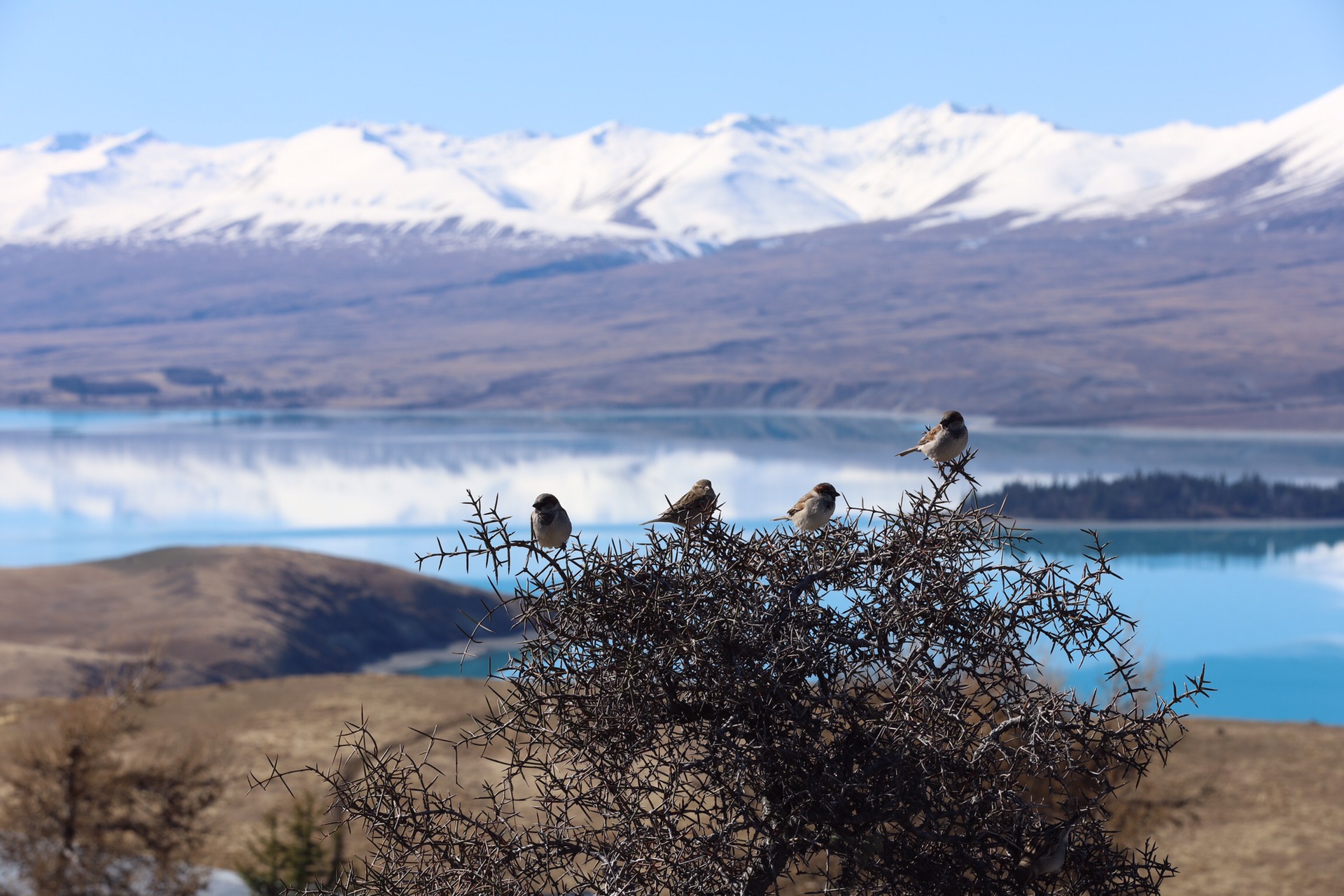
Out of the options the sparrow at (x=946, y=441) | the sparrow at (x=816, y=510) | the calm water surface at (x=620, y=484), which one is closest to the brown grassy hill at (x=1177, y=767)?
the sparrow at (x=946, y=441)

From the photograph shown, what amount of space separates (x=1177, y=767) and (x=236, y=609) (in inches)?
1822

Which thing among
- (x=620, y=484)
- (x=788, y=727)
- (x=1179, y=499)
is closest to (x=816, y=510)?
(x=788, y=727)

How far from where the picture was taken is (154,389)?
182375 mm

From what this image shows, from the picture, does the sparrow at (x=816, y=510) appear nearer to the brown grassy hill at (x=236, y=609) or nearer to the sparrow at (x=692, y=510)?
the sparrow at (x=692, y=510)

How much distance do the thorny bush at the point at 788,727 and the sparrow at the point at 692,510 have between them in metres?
0.15

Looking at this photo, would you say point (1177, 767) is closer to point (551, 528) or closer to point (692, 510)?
point (692, 510)

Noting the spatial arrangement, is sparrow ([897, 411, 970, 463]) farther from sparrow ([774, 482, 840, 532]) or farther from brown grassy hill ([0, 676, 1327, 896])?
brown grassy hill ([0, 676, 1327, 896])

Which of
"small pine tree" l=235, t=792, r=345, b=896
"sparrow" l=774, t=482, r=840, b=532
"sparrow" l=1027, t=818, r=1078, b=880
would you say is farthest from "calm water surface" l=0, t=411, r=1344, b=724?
"sparrow" l=1027, t=818, r=1078, b=880

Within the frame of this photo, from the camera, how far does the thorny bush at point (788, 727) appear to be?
3.27m

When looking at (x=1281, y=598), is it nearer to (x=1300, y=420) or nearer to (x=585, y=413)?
(x=1300, y=420)

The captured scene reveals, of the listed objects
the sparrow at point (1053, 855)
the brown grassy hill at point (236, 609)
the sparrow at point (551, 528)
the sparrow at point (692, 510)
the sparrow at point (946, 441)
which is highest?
the sparrow at point (946, 441)

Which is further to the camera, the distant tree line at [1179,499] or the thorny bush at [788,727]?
the distant tree line at [1179,499]

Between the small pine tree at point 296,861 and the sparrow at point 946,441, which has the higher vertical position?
the sparrow at point 946,441

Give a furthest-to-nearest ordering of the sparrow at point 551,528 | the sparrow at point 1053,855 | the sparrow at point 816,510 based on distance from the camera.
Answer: the sparrow at point 816,510 → the sparrow at point 551,528 → the sparrow at point 1053,855
